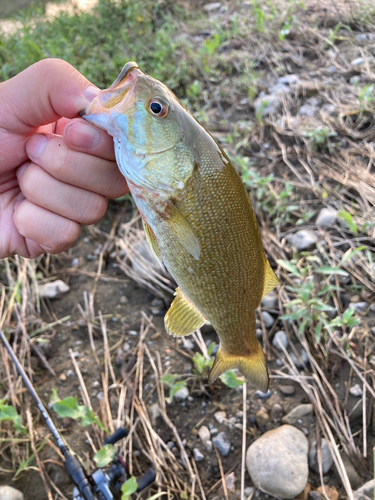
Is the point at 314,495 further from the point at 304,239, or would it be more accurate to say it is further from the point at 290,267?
the point at 304,239

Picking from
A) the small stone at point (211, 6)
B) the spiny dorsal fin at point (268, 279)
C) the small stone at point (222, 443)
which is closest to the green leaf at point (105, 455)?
the small stone at point (222, 443)

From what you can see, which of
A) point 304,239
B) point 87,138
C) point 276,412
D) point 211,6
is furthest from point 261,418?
point 211,6

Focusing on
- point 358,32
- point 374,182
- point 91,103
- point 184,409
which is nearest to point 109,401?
point 184,409

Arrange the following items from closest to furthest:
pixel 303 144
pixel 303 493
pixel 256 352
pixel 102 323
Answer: pixel 256 352 → pixel 303 493 → pixel 102 323 → pixel 303 144

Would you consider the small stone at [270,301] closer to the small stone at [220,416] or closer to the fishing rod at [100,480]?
the small stone at [220,416]

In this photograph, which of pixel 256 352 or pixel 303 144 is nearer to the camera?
pixel 256 352

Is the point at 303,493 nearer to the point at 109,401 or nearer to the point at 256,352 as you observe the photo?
the point at 256,352

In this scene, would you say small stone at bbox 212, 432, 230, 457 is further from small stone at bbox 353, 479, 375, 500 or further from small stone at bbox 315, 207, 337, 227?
small stone at bbox 315, 207, 337, 227
